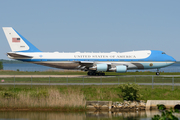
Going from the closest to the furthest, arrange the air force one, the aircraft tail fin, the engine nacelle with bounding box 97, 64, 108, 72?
1. the engine nacelle with bounding box 97, 64, 108, 72
2. the air force one
3. the aircraft tail fin

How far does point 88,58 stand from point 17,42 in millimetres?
14921

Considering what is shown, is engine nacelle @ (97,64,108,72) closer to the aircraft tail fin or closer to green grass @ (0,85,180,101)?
the aircraft tail fin

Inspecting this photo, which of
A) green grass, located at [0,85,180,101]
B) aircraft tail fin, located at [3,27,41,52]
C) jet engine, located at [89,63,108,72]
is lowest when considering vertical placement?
green grass, located at [0,85,180,101]

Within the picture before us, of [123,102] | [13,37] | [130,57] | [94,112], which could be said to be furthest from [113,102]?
[13,37]

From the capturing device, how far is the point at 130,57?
167ft

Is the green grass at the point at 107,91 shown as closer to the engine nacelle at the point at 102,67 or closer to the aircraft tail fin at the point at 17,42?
the engine nacelle at the point at 102,67

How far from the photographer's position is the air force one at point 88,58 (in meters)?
49.0

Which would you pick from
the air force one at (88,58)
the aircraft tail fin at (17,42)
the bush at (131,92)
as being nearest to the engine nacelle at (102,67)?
the air force one at (88,58)

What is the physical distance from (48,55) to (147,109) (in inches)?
1084

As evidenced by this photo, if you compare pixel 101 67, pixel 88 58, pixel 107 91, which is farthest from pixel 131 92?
pixel 88 58

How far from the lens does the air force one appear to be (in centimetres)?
4897

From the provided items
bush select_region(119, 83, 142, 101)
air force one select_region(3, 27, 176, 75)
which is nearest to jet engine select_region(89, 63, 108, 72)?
air force one select_region(3, 27, 176, 75)

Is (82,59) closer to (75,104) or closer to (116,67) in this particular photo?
(116,67)

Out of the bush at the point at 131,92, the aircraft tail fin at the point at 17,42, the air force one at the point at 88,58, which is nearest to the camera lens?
the bush at the point at 131,92
